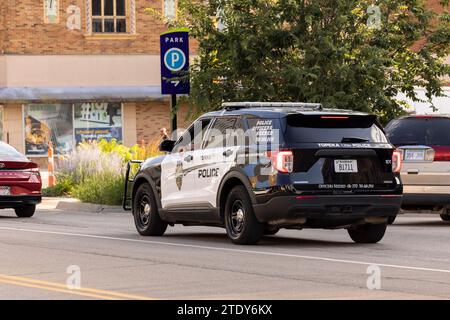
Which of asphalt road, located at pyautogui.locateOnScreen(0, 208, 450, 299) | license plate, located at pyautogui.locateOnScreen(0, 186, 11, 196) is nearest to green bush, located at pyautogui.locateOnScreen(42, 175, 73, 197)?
license plate, located at pyautogui.locateOnScreen(0, 186, 11, 196)

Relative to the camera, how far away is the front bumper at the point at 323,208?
15445mm

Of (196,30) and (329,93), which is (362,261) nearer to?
(329,93)

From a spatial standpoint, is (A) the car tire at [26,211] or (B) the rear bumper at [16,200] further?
(A) the car tire at [26,211]

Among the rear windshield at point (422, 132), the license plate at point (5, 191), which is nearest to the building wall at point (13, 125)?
the license plate at point (5, 191)

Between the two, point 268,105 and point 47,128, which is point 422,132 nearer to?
point 268,105

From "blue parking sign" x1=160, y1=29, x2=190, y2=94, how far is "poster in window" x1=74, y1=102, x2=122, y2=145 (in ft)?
67.1

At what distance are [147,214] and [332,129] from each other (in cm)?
361

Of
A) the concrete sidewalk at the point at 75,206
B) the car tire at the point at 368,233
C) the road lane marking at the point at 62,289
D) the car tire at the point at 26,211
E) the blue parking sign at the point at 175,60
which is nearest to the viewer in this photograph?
the road lane marking at the point at 62,289

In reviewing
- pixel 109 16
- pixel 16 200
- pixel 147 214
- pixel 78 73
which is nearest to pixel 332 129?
pixel 147 214

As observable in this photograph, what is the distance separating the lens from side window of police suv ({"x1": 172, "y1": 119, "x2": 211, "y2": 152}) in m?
17.3

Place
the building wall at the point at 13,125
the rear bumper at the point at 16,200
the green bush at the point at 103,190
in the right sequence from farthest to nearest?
the building wall at the point at 13,125 < the green bush at the point at 103,190 < the rear bumper at the point at 16,200

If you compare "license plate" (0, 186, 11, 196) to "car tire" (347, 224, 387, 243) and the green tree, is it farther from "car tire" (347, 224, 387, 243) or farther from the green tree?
"car tire" (347, 224, 387, 243)

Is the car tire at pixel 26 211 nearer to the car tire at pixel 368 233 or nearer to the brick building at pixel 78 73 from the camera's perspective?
the car tire at pixel 368 233

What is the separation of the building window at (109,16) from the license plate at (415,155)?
28.7 meters
